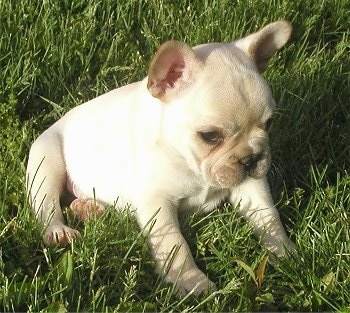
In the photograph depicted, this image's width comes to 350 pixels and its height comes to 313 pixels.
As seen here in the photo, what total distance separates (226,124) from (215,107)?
0.09 meters

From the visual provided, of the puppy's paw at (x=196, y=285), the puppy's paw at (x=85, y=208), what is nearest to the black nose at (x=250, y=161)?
the puppy's paw at (x=196, y=285)

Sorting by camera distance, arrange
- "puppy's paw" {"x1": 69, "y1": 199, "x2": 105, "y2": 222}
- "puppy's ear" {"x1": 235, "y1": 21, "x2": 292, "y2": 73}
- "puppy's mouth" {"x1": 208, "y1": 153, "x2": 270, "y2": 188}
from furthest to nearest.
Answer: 1. "puppy's paw" {"x1": 69, "y1": 199, "x2": 105, "y2": 222}
2. "puppy's ear" {"x1": 235, "y1": 21, "x2": 292, "y2": 73}
3. "puppy's mouth" {"x1": 208, "y1": 153, "x2": 270, "y2": 188}

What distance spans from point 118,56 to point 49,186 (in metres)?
1.31

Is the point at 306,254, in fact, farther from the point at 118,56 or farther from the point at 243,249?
the point at 118,56

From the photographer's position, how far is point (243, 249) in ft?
12.7

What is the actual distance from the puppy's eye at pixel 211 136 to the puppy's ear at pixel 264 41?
425 mm

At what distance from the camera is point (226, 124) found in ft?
11.8

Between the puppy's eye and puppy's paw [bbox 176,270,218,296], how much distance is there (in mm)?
578

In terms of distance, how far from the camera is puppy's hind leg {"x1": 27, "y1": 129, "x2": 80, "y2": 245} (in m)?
3.85

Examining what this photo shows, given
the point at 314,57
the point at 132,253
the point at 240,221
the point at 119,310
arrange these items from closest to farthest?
the point at 119,310, the point at 132,253, the point at 240,221, the point at 314,57

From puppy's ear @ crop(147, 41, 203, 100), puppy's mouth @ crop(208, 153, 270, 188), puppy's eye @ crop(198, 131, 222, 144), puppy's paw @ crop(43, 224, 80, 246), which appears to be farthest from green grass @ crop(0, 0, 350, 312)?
puppy's ear @ crop(147, 41, 203, 100)

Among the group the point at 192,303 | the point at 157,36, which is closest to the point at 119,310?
the point at 192,303

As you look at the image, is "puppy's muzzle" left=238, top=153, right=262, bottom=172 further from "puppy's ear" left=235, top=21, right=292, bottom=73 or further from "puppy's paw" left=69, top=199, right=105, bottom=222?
"puppy's paw" left=69, top=199, right=105, bottom=222

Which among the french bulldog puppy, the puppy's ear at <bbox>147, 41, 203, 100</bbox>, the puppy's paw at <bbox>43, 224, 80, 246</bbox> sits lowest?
the puppy's paw at <bbox>43, 224, 80, 246</bbox>
